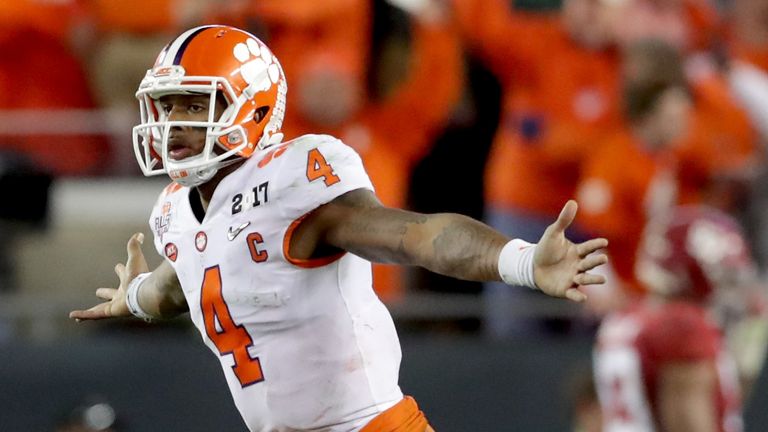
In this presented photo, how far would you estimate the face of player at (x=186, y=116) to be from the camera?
182 inches

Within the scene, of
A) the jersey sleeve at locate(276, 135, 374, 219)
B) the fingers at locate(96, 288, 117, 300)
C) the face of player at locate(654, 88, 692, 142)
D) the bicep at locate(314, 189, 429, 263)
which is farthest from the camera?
the face of player at locate(654, 88, 692, 142)

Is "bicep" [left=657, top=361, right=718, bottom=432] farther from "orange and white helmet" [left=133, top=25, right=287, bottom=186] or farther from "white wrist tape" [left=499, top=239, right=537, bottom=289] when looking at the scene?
"white wrist tape" [left=499, top=239, right=537, bottom=289]

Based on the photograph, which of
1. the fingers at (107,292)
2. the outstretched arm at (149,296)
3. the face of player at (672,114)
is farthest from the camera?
the face of player at (672,114)

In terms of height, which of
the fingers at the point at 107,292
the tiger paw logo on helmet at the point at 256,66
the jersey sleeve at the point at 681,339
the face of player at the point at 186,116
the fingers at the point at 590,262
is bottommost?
the jersey sleeve at the point at 681,339

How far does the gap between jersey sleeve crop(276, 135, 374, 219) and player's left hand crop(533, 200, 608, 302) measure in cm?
71

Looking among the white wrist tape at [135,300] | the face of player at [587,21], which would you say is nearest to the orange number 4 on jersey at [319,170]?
the white wrist tape at [135,300]

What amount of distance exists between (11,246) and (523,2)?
2817 millimetres

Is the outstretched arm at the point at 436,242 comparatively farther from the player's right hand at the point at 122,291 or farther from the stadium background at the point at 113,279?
the stadium background at the point at 113,279

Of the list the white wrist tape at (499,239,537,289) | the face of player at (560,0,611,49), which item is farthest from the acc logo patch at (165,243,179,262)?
the face of player at (560,0,611,49)

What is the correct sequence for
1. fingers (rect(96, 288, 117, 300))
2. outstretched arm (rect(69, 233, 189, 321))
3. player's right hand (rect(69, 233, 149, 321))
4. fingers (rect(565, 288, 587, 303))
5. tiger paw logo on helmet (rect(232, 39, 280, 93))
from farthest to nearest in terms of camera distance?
fingers (rect(96, 288, 117, 300)) → player's right hand (rect(69, 233, 149, 321)) → outstretched arm (rect(69, 233, 189, 321)) → tiger paw logo on helmet (rect(232, 39, 280, 93)) → fingers (rect(565, 288, 587, 303))

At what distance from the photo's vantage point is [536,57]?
8.30m

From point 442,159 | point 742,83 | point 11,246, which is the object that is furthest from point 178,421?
point 742,83

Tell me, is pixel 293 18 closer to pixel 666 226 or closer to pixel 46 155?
pixel 46 155

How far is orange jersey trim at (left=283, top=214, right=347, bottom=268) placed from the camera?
4.44 metres
